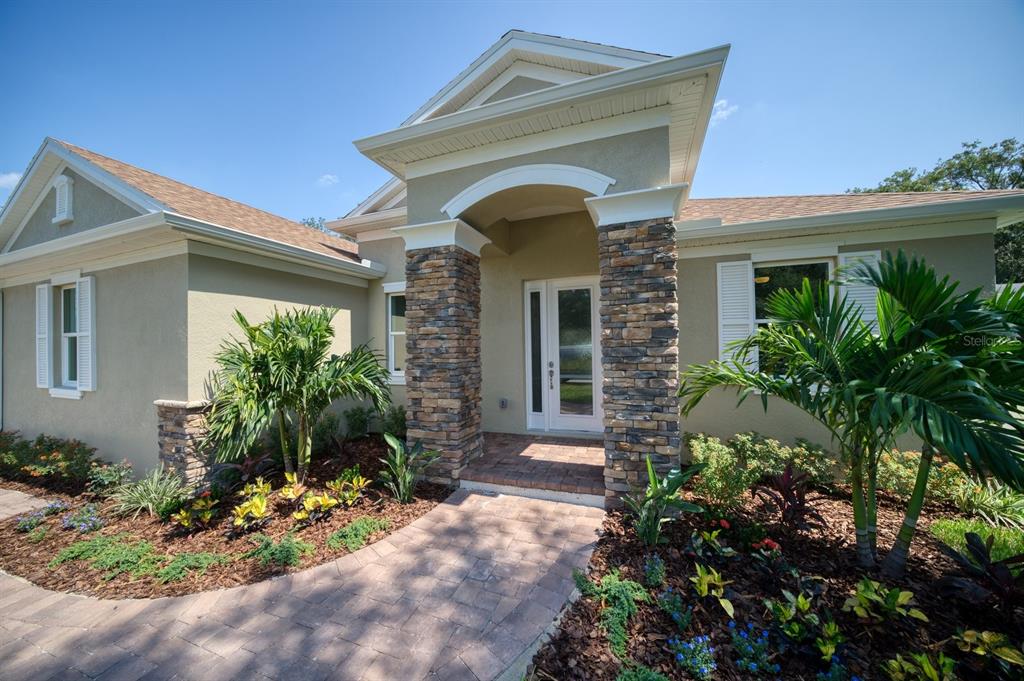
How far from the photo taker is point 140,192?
16.1ft

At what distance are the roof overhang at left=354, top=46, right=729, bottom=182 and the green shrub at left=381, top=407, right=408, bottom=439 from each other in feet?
13.3

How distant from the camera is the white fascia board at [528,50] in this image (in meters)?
4.27

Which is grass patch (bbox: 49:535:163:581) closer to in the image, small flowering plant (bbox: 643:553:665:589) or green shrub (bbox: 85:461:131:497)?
green shrub (bbox: 85:461:131:497)

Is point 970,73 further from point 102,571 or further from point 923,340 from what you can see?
point 102,571

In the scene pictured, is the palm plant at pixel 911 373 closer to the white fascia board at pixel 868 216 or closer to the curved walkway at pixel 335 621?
the white fascia board at pixel 868 216

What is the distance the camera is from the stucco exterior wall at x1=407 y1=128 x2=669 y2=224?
159 inches

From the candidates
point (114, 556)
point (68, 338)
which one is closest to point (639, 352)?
point (114, 556)

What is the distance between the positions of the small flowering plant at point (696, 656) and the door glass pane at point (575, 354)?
4.15 meters

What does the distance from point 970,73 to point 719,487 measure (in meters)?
7.81

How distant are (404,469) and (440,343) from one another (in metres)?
1.61

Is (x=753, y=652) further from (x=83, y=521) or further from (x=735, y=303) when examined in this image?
(x=83, y=521)

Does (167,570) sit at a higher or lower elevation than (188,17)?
lower

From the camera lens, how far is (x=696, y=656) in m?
2.21

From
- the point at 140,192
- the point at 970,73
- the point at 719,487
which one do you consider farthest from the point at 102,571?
the point at 970,73
